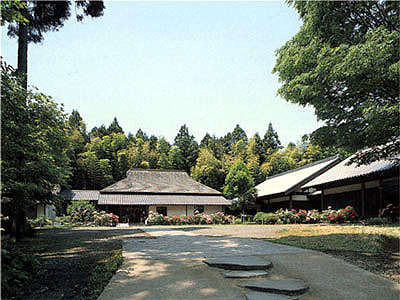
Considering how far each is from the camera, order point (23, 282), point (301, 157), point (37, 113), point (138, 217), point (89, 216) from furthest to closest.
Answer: point (301, 157) → point (138, 217) → point (89, 216) → point (37, 113) → point (23, 282)

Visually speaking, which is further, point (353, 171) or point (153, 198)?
point (153, 198)

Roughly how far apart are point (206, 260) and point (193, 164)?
142 ft

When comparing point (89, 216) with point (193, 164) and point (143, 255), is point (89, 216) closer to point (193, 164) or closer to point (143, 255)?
point (143, 255)

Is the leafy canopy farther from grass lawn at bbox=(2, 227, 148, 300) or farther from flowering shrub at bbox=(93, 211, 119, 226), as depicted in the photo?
flowering shrub at bbox=(93, 211, 119, 226)

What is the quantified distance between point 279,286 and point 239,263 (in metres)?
0.99

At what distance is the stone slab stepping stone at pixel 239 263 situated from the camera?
15.0ft

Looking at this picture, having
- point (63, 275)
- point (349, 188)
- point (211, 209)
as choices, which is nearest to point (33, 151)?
point (63, 275)

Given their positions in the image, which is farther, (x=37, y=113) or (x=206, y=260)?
(x=37, y=113)

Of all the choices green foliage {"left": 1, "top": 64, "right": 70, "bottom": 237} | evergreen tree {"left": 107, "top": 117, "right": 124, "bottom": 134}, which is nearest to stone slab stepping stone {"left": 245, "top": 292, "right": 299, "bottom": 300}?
green foliage {"left": 1, "top": 64, "right": 70, "bottom": 237}

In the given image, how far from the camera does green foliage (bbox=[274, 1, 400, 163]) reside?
692 centimetres

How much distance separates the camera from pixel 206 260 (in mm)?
4961

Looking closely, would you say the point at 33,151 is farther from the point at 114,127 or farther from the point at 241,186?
the point at 114,127

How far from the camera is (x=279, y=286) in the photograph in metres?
3.76

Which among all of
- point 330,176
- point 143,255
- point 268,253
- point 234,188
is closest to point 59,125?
point 143,255
